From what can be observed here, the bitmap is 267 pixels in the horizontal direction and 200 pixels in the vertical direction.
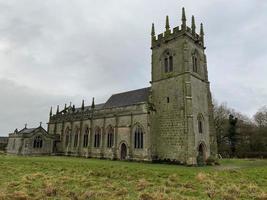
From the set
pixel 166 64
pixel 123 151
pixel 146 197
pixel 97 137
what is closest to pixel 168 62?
pixel 166 64

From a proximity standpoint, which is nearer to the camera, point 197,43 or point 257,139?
point 197,43

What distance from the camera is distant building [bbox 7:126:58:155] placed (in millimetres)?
42094

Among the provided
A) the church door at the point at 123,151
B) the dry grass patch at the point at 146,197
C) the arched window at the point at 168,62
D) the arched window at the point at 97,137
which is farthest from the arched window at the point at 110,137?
the dry grass patch at the point at 146,197

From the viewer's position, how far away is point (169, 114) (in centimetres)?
3045

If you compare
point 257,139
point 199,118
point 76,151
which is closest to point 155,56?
point 199,118

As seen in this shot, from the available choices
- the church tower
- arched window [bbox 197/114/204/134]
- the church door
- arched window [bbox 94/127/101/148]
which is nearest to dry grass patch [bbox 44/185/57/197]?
the church tower

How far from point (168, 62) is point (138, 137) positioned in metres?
11.8

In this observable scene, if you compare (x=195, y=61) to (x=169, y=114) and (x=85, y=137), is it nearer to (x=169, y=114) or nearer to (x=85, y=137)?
(x=169, y=114)

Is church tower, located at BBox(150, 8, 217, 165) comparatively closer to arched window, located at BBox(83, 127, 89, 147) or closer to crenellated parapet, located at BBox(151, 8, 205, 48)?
crenellated parapet, located at BBox(151, 8, 205, 48)

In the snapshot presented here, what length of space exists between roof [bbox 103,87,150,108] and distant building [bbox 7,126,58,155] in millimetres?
14791

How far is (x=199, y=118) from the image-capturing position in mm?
30625

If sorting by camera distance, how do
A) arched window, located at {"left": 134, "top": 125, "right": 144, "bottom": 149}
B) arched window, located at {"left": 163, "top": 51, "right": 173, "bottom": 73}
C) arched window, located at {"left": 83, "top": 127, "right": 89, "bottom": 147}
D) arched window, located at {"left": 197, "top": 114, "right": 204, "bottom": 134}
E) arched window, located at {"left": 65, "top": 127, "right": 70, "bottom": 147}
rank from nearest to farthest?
arched window, located at {"left": 197, "top": 114, "right": 204, "bottom": 134}
arched window, located at {"left": 134, "top": 125, "right": 144, "bottom": 149}
arched window, located at {"left": 163, "top": 51, "right": 173, "bottom": 73}
arched window, located at {"left": 83, "top": 127, "right": 89, "bottom": 147}
arched window, located at {"left": 65, "top": 127, "right": 70, "bottom": 147}

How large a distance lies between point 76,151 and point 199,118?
23.4 meters

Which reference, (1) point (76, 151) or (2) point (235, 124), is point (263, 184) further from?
(2) point (235, 124)
